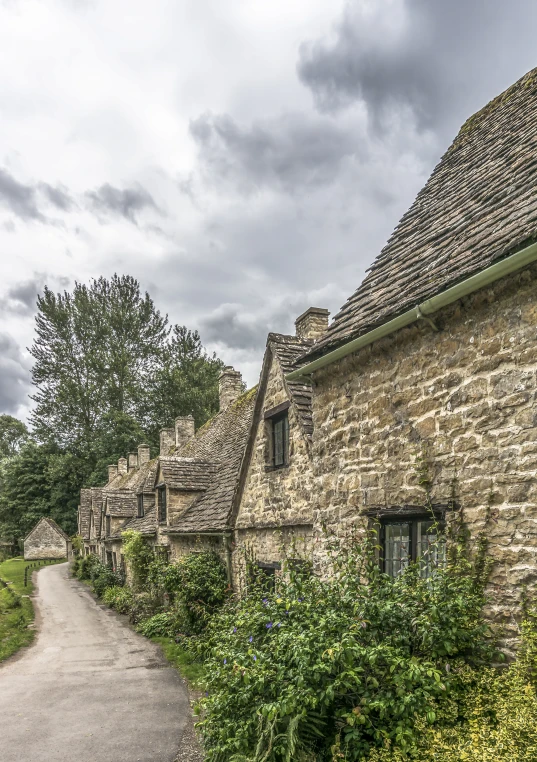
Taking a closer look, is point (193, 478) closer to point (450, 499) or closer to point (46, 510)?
point (450, 499)

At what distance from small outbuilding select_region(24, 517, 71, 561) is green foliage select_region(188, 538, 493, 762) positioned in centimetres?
5579

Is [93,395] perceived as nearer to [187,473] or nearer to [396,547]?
[187,473]

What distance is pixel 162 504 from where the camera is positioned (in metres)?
19.0

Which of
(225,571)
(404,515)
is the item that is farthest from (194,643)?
(404,515)

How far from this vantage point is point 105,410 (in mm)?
54469

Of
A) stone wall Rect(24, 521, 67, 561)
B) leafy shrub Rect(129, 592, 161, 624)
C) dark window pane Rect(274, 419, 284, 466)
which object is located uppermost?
dark window pane Rect(274, 419, 284, 466)

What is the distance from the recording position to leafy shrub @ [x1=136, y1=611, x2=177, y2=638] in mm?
15789

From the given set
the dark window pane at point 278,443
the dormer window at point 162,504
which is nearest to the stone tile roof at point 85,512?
the dormer window at point 162,504

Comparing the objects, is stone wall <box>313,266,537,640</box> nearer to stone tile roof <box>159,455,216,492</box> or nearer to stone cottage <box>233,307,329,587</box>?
stone cottage <box>233,307,329,587</box>

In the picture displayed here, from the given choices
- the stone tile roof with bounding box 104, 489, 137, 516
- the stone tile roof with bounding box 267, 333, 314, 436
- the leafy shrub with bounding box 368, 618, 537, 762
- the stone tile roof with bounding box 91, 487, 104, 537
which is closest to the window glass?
the stone tile roof with bounding box 267, 333, 314, 436

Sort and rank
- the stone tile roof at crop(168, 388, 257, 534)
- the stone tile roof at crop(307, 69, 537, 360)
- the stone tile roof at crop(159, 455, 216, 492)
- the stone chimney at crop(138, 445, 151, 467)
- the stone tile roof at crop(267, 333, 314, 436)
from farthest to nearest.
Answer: the stone chimney at crop(138, 445, 151, 467), the stone tile roof at crop(159, 455, 216, 492), the stone tile roof at crop(168, 388, 257, 534), the stone tile roof at crop(267, 333, 314, 436), the stone tile roof at crop(307, 69, 537, 360)

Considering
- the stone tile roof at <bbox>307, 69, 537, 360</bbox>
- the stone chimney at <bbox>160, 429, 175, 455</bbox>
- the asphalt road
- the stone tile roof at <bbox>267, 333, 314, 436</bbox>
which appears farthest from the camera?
the stone chimney at <bbox>160, 429, 175, 455</bbox>

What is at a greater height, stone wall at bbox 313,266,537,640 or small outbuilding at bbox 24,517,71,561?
stone wall at bbox 313,266,537,640

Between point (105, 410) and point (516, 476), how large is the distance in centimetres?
5299
